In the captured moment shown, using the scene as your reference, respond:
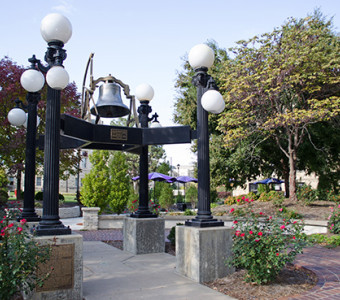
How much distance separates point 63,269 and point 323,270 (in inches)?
180

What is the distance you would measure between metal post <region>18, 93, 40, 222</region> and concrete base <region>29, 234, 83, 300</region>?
2.32 metres

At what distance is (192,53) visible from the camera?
538cm

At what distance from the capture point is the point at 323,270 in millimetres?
5695

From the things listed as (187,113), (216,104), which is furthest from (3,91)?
(216,104)

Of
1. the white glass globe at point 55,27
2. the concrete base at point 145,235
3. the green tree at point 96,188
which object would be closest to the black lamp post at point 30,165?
the concrete base at point 145,235

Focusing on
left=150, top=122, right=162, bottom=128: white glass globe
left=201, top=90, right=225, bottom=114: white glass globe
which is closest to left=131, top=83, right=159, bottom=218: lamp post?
left=150, top=122, right=162, bottom=128: white glass globe

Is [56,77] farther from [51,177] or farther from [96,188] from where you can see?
[96,188]

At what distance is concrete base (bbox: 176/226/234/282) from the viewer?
495cm

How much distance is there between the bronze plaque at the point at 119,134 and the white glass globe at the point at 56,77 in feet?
6.45

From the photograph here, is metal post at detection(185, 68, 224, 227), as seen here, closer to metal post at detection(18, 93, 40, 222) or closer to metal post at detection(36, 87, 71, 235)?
metal post at detection(36, 87, 71, 235)

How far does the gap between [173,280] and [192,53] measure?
3856 mm

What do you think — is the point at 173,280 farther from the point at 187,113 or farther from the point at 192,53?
the point at 187,113

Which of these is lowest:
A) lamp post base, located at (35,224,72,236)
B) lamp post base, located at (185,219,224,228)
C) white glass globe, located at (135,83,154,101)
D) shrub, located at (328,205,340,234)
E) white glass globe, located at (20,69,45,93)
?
shrub, located at (328,205,340,234)

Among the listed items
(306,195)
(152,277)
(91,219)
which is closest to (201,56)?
(152,277)
